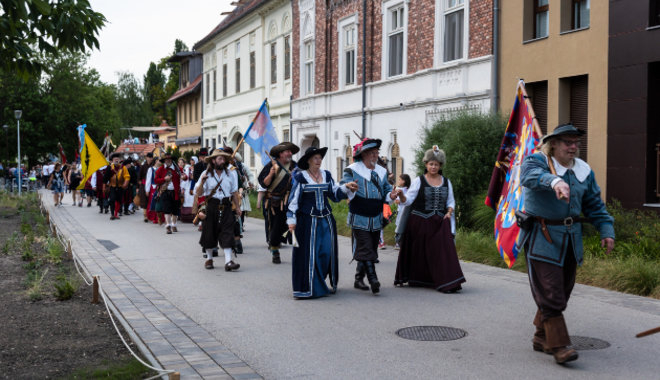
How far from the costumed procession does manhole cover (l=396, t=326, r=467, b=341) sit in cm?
→ 84

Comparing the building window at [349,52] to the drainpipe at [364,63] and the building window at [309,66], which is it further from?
the building window at [309,66]

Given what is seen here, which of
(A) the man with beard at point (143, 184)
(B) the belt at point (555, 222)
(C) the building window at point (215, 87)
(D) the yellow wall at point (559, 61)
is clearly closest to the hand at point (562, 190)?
(B) the belt at point (555, 222)

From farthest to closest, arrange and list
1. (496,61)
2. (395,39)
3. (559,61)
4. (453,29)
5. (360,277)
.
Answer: (395,39), (453,29), (496,61), (559,61), (360,277)

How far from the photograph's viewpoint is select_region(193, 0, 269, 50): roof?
3662 centimetres

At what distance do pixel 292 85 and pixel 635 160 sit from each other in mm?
19607

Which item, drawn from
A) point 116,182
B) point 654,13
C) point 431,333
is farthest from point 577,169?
point 116,182

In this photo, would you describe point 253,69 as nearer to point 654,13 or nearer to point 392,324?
point 654,13

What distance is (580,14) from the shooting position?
1664 cm

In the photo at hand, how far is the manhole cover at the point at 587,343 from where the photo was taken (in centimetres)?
663

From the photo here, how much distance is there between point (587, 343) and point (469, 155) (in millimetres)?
8933

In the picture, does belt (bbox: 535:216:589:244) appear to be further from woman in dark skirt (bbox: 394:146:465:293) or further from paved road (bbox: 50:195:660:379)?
woman in dark skirt (bbox: 394:146:465:293)

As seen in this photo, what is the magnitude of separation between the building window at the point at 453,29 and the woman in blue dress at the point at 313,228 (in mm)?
11829

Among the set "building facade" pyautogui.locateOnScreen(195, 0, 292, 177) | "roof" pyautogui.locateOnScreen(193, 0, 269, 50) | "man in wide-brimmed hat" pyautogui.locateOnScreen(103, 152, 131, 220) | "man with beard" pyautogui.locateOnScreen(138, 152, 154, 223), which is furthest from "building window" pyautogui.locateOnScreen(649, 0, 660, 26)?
"roof" pyautogui.locateOnScreen(193, 0, 269, 50)

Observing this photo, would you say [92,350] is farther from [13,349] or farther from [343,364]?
[343,364]
